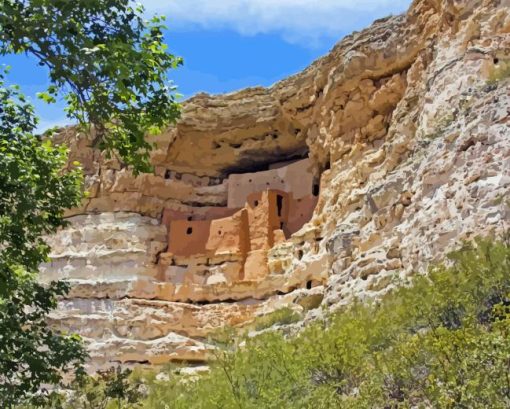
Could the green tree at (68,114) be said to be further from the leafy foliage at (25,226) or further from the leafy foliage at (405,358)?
the leafy foliage at (405,358)

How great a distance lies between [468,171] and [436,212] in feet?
2.57

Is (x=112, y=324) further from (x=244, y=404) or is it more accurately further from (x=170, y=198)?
(x=244, y=404)

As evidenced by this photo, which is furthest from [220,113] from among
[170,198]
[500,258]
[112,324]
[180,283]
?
[500,258]

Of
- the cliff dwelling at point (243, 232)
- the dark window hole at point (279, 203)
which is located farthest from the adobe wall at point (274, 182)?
the dark window hole at point (279, 203)

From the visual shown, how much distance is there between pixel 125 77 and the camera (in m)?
4.70

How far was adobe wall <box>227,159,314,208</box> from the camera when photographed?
20.9 m

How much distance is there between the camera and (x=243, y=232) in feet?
67.5

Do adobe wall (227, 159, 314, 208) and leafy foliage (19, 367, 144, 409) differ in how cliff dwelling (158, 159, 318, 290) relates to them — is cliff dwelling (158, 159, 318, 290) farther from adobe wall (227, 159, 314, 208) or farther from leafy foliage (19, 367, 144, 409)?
leafy foliage (19, 367, 144, 409)

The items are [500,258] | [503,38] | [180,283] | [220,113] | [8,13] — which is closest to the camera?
[8,13]

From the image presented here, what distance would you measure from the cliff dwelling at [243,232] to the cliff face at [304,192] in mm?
43

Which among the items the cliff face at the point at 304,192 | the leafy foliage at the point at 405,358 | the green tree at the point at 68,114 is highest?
the cliff face at the point at 304,192

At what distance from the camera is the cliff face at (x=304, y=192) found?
11.5 metres

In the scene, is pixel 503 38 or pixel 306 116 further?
pixel 306 116

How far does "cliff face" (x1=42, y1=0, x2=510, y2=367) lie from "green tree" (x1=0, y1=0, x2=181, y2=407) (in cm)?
544
